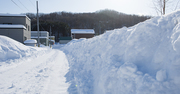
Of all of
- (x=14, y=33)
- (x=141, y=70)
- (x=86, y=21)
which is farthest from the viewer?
(x=86, y=21)

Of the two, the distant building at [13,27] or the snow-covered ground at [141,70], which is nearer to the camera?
the snow-covered ground at [141,70]

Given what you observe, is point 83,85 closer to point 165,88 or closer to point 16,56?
point 165,88

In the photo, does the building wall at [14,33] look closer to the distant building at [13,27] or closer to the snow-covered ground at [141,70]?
the distant building at [13,27]

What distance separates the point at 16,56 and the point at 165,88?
10833 millimetres

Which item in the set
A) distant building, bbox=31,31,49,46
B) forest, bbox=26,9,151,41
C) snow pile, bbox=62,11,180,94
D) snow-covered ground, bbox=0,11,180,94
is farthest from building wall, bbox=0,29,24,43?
forest, bbox=26,9,151,41

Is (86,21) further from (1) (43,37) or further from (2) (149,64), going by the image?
(2) (149,64)

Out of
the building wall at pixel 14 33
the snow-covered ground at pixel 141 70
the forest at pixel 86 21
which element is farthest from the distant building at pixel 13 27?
the forest at pixel 86 21

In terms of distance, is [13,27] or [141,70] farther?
[13,27]

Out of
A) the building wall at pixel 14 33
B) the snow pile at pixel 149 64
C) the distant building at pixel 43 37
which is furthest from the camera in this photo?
the distant building at pixel 43 37

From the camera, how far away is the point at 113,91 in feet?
10.6

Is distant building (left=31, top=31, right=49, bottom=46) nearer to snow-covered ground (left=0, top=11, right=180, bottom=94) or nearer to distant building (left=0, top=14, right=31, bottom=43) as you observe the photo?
distant building (left=0, top=14, right=31, bottom=43)

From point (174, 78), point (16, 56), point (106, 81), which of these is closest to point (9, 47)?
point (16, 56)

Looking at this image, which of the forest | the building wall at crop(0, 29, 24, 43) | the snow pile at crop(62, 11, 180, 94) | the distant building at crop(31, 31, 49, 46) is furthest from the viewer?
the forest

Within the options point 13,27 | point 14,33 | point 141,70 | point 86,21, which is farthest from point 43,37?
point 86,21
